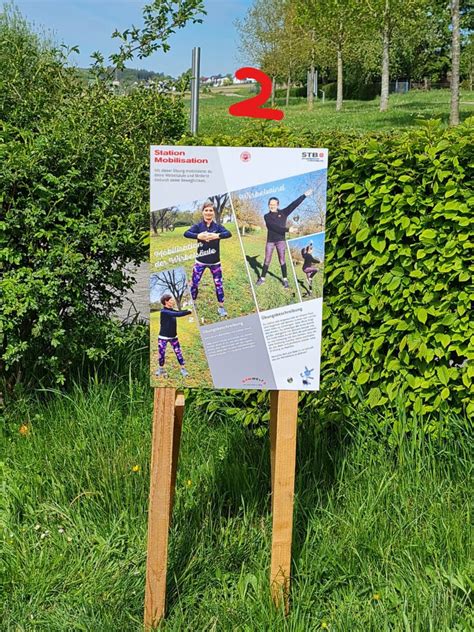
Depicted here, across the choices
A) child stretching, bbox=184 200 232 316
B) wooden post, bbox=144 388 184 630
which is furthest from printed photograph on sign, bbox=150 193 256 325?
wooden post, bbox=144 388 184 630

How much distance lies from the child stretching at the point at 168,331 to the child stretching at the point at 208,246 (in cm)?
8

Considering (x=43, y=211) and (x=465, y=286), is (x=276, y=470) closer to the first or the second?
(x=465, y=286)

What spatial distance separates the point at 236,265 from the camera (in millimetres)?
2477

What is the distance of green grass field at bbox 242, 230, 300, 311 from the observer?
2.46m

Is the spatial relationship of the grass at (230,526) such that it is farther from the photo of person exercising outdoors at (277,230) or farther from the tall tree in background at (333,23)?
Answer: the tall tree in background at (333,23)

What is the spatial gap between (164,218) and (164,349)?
0.45m

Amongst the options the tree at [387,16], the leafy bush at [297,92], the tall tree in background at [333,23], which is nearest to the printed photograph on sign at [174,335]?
the tall tree in background at [333,23]

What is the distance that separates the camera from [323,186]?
2.45 meters

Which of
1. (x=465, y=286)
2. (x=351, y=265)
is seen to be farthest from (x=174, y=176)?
(x=465, y=286)

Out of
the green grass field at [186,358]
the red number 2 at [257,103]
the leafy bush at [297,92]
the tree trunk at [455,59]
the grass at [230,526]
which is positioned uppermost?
the leafy bush at [297,92]

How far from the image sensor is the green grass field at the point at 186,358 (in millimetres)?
2508

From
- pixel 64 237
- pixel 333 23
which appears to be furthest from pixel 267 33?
pixel 64 237

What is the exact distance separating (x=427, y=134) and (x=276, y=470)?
1.73 metres

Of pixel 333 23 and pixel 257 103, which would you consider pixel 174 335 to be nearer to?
pixel 257 103
